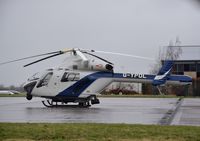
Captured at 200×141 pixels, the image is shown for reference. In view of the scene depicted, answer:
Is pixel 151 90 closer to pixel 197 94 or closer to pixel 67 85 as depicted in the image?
pixel 197 94

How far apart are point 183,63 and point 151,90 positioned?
1063 centimetres

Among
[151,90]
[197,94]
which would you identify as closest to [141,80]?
[197,94]

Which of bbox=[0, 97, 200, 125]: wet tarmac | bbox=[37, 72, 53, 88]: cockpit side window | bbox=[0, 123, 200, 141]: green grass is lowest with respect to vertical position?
bbox=[0, 97, 200, 125]: wet tarmac

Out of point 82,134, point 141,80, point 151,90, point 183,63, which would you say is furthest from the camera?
point 183,63

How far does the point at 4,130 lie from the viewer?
401 inches

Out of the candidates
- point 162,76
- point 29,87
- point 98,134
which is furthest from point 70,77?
point 98,134

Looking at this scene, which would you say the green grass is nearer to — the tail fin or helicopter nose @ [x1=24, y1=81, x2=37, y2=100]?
helicopter nose @ [x1=24, y1=81, x2=37, y2=100]

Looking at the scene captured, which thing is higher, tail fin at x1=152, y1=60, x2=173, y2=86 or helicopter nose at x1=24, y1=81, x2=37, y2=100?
tail fin at x1=152, y1=60, x2=173, y2=86

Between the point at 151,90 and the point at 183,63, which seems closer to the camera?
the point at 151,90

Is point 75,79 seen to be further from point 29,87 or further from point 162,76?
point 162,76

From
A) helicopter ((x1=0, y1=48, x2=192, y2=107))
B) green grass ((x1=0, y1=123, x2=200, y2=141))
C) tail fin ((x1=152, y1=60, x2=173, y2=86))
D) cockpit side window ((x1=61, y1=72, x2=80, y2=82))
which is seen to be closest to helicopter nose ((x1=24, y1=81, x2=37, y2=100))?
helicopter ((x1=0, y1=48, x2=192, y2=107))

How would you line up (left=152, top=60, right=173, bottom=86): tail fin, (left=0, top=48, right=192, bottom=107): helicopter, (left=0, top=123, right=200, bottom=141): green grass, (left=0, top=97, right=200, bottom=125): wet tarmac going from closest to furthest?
1. (left=0, top=123, right=200, bottom=141): green grass
2. (left=0, top=97, right=200, bottom=125): wet tarmac
3. (left=0, top=48, right=192, bottom=107): helicopter
4. (left=152, top=60, right=173, bottom=86): tail fin

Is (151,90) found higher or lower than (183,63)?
lower

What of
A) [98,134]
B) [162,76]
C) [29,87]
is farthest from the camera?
[162,76]
